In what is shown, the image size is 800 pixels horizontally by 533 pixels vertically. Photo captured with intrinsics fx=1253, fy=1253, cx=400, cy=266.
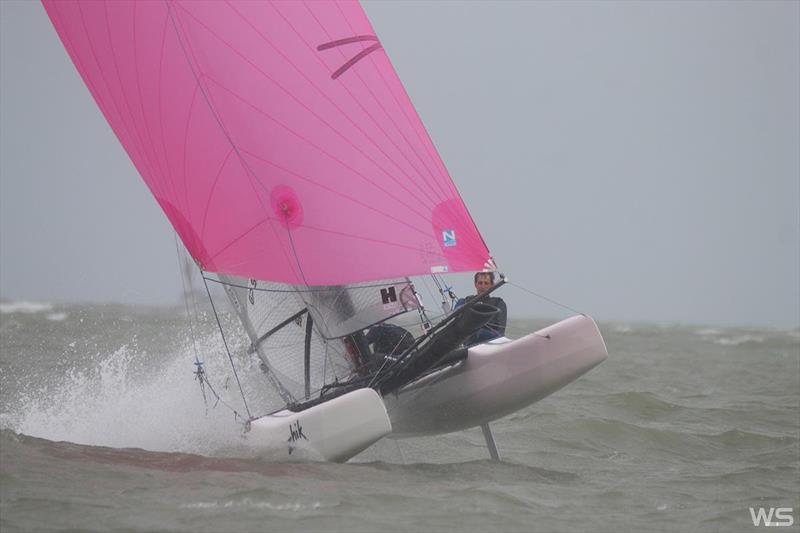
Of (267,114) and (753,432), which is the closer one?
(267,114)

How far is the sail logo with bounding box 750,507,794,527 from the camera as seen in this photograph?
509cm

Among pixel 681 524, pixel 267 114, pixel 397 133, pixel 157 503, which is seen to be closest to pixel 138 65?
pixel 267 114

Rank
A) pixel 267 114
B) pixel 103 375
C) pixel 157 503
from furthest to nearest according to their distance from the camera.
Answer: pixel 103 375 → pixel 267 114 → pixel 157 503

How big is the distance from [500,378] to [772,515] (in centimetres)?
154

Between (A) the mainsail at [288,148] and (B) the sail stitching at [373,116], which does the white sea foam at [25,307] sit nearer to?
(A) the mainsail at [288,148]

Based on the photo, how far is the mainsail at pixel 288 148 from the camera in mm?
6137

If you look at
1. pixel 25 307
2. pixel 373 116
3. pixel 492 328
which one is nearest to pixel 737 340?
pixel 25 307

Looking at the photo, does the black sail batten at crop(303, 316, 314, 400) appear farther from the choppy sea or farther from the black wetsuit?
the black wetsuit

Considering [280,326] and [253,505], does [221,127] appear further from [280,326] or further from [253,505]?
[253,505]

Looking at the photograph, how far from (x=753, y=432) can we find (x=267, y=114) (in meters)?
3.84

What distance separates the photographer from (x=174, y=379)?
26.6ft

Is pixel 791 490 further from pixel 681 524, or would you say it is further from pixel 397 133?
pixel 397 133

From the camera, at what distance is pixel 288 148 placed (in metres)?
6.29

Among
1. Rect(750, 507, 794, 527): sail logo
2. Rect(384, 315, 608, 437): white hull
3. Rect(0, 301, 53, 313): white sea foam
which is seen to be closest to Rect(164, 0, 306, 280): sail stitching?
Rect(384, 315, 608, 437): white hull
